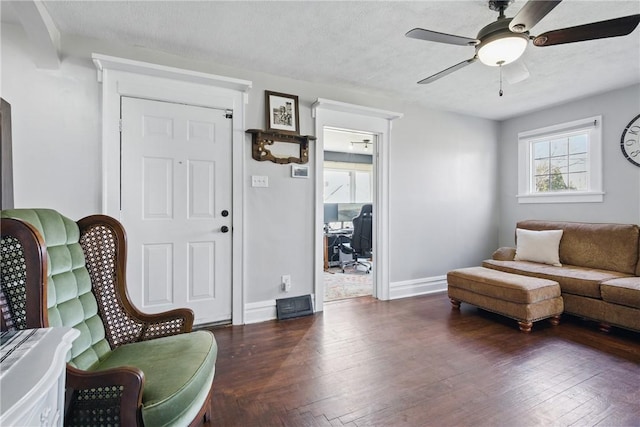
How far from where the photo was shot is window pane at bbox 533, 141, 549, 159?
14.0ft

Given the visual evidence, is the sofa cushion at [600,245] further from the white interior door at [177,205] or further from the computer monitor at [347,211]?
the computer monitor at [347,211]

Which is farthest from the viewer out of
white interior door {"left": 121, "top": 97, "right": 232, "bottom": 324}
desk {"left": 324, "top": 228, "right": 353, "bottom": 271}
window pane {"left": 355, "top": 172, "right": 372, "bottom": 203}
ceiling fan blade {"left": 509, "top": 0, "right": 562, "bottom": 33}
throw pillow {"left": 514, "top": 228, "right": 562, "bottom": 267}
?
window pane {"left": 355, "top": 172, "right": 372, "bottom": 203}

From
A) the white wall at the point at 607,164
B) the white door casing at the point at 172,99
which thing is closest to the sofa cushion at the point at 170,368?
the white door casing at the point at 172,99

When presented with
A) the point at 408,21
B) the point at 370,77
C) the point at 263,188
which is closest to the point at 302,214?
the point at 263,188

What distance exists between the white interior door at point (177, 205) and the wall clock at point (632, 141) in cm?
428

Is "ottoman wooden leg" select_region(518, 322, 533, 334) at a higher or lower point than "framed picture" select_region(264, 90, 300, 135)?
lower

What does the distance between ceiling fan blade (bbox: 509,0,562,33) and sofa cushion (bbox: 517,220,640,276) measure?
9.59ft

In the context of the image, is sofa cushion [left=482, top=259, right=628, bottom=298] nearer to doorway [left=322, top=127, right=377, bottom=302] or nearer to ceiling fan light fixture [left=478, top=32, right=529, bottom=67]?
doorway [left=322, top=127, right=377, bottom=302]

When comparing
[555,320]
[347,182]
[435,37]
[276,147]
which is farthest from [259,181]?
[347,182]

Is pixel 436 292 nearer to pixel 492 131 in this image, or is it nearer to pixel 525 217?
pixel 525 217

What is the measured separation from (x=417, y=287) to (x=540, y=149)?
263 centimetres

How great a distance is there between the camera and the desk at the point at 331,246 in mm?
5863

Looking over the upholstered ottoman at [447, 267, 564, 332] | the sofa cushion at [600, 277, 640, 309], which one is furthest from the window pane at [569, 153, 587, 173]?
the upholstered ottoman at [447, 267, 564, 332]

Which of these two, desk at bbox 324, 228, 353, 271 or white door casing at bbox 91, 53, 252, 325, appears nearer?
white door casing at bbox 91, 53, 252, 325
